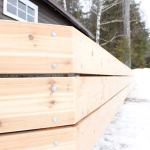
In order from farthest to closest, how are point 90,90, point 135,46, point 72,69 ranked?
point 135,46 → point 90,90 → point 72,69

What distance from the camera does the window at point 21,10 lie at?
368 cm

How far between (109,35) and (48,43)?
14.6 meters

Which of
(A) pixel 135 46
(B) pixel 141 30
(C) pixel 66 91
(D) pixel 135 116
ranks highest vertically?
(B) pixel 141 30

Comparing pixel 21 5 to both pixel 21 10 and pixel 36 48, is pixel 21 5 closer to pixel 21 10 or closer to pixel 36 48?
pixel 21 10

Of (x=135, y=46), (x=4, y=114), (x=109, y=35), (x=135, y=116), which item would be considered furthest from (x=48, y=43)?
(x=135, y=46)

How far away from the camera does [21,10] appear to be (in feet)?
13.3

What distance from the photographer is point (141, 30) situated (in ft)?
52.9

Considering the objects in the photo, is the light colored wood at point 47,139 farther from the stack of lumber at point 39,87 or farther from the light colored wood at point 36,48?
the light colored wood at point 36,48

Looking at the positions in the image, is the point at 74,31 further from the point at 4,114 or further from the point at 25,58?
the point at 4,114

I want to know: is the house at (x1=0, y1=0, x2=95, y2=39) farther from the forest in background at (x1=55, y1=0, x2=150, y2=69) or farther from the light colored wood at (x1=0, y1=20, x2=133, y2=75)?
the forest in background at (x1=55, y1=0, x2=150, y2=69)

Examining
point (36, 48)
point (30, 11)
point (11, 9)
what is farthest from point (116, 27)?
point (36, 48)

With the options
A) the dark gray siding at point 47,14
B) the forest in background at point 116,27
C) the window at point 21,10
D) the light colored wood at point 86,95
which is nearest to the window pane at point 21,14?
the window at point 21,10

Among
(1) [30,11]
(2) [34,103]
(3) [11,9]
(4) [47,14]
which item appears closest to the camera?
(2) [34,103]

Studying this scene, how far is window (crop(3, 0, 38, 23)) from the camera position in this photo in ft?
12.1
